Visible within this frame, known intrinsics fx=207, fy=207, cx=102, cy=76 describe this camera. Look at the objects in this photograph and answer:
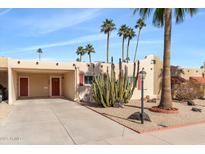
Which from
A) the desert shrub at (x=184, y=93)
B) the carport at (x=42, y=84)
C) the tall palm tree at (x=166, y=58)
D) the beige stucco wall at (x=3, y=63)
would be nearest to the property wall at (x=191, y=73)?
the desert shrub at (x=184, y=93)

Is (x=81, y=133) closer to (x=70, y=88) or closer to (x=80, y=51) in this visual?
(x=70, y=88)

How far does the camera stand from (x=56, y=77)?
22547mm

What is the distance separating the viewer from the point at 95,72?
59.4ft

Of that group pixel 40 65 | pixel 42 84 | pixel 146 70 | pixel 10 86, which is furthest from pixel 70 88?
pixel 146 70

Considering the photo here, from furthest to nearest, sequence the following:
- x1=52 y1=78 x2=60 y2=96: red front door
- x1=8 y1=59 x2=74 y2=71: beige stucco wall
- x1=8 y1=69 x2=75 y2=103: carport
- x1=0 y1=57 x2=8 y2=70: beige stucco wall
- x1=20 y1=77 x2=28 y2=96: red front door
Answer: x1=52 y1=78 x2=60 y2=96: red front door → x1=20 y1=77 x2=28 y2=96: red front door → x1=8 y1=69 x2=75 y2=103: carport → x1=8 y1=59 x2=74 y2=71: beige stucco wall → x1=0 y1=57 x2=8 y2=70: beige stucco wall

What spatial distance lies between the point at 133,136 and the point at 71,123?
3.21 m

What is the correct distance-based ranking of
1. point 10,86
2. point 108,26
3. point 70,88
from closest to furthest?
point 10,86
point 70,88
point 108,26

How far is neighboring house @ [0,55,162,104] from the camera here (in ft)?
52.7

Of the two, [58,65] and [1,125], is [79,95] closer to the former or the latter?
[58,65]

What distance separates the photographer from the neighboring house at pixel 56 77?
52.7ft

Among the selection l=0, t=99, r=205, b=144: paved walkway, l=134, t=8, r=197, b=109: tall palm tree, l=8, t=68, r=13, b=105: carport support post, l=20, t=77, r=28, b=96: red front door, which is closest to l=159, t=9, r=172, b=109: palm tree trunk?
l=134, t=8, r=197, b=109: tall palm tree

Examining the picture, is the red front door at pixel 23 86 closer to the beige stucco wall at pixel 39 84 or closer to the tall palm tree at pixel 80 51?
the beige stucco wall at pixel 39 84

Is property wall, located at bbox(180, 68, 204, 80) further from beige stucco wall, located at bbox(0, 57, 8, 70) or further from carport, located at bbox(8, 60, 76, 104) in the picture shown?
beige stucco wall, located at bbox(0, 57, 8, 70)
